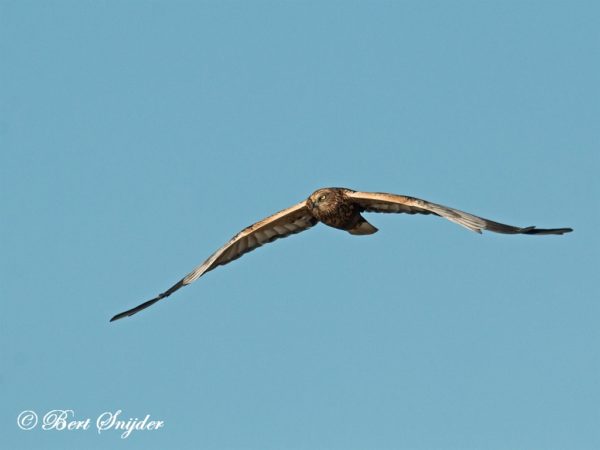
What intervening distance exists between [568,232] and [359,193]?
476 centimetres

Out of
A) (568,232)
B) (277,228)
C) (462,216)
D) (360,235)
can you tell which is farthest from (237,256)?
(568,232)

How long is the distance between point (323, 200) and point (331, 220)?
0.40 m

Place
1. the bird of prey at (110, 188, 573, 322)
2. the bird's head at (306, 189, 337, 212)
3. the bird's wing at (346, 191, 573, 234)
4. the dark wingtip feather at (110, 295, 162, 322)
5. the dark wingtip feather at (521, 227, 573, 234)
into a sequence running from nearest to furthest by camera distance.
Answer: the dark wingtip feather at (521, 227, 573, 234) → the bird's wing at (346, 191, 573, 234) → the bird of prey at (110, 188, 573, 322) → the bird's head at (306, 189, 337, 212) → the dark wingtip feather at (110, 295, 162, 322)

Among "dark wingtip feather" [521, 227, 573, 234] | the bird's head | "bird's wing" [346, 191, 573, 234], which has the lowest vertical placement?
"dark wingtip feather" [521, 227, 573, 234]

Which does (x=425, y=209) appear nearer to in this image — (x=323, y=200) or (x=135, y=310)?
(x=323, y=200)

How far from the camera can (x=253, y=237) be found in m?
27.7

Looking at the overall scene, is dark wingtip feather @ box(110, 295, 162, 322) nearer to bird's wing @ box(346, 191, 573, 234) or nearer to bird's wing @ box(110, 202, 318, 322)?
bird's wing @ box(110, 202, 318, 322)

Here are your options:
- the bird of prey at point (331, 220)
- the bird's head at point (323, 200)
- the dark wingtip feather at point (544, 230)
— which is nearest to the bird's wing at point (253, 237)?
the bird of prey at point (331, 220)

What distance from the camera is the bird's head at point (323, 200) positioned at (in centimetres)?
2552

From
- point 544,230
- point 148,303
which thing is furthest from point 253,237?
point 544,230

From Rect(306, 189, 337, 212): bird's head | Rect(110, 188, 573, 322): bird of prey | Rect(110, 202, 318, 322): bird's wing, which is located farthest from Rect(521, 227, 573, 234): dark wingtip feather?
Rect(110, 202, 318, 322): bird's wing

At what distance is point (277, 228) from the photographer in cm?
2756

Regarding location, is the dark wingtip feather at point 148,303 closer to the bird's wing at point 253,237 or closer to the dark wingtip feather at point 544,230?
the bird's wing at point 253,237

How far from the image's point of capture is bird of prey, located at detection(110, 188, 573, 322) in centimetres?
2305
